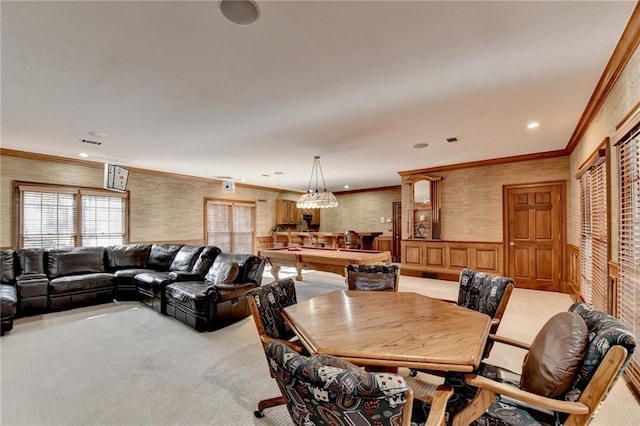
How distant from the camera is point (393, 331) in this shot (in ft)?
5.56

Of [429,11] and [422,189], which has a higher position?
[429,11]

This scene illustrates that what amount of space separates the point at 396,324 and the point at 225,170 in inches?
240

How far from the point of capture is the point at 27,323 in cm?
389

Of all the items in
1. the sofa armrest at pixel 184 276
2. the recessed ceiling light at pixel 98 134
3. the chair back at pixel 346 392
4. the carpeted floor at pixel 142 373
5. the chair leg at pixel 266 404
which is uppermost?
the recessed ceiling light at pixel 98 134

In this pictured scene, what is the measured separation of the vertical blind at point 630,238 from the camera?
2.23 m

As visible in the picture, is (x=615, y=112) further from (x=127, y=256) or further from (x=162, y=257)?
(x=127, y=256)

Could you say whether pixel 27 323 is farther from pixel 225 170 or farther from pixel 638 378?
pixel 638 378

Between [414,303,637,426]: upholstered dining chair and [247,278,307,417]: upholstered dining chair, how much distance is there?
38.3 inches

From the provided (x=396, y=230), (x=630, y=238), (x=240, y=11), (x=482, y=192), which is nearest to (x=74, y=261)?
(x=240, y=11)

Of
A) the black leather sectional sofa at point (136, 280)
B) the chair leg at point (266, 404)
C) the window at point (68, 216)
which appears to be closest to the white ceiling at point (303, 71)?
the window at point (68, 216)

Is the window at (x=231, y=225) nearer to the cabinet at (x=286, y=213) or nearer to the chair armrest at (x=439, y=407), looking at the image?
the cabinet at (x=286, y=213)

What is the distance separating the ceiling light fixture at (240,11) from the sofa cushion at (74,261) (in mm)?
5177

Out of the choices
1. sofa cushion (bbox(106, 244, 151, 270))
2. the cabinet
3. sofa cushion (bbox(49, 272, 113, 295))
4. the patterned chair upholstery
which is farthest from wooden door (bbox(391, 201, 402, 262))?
sofa cushion (bbox(49, 272, 113, 295))

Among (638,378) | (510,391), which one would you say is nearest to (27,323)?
(510,391)
